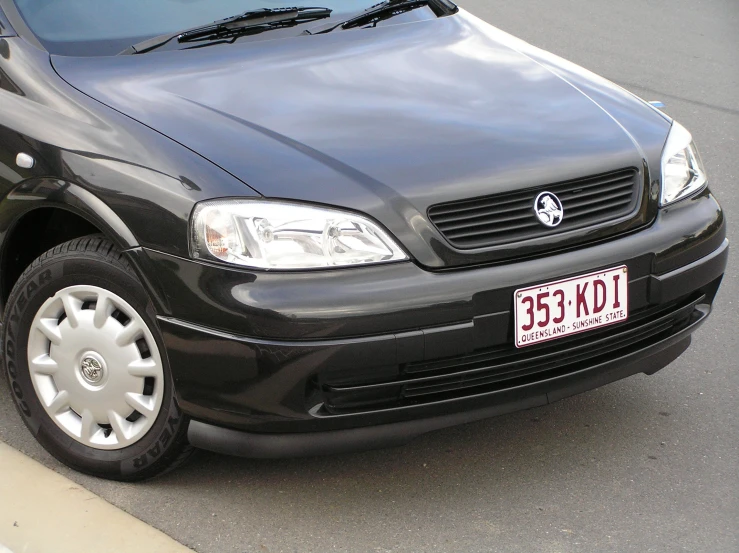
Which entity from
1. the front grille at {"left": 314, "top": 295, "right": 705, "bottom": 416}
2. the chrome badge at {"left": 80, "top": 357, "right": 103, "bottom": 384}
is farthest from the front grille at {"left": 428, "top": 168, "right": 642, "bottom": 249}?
the chrome badge at {"left": 80, "top": 357, "right": 103, "bottom": 384}

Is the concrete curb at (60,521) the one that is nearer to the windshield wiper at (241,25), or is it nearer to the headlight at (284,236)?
the headlight at (284,236)

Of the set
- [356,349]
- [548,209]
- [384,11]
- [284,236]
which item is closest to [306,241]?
[284,236]

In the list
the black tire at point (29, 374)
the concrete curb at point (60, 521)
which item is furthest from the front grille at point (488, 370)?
the concrete curb at point (60, 521)

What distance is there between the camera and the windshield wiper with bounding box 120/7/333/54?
11.2 ft

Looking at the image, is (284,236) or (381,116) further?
(381,116)

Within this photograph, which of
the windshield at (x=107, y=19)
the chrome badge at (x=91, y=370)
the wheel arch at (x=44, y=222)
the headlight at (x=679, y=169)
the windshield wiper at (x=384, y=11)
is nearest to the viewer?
the wheel arch at (x=44, y=222)

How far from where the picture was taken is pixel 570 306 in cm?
289

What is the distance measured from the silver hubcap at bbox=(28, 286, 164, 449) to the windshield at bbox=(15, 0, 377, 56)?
2.67ft

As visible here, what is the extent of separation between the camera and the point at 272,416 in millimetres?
2775

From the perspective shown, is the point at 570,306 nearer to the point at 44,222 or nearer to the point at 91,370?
the point at 91,370

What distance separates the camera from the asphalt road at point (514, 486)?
294 centimetres

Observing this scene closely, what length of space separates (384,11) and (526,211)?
130 cm

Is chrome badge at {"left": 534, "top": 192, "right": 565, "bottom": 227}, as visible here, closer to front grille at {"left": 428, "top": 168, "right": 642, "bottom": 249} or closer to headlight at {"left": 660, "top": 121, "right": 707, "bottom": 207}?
front grille at {"left": 428, "top": 168, "right": 642, "bottom": 249}

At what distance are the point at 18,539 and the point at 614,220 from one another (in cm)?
183
